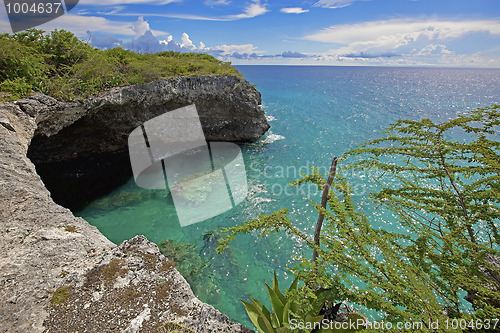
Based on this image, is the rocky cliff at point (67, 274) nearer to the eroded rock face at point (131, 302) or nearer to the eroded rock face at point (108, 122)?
the eroded rock face at point (131, 302)

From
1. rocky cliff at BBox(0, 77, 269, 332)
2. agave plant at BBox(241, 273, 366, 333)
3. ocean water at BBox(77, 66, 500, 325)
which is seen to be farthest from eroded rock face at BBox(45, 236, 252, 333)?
ocean water at BBox(77, 66, 500, 325)

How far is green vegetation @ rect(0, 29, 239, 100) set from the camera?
11258 millimetres

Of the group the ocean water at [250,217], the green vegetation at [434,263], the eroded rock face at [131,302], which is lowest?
the ocean water at [250,217]

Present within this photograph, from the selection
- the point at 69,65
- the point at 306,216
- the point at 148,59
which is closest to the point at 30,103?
the point at 69,65

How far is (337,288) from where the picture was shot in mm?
3812

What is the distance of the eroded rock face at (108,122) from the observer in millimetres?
A: 12934

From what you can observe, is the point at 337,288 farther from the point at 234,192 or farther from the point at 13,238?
the point at 234,192

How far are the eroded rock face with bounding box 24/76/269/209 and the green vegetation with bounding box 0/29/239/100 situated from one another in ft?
2.37

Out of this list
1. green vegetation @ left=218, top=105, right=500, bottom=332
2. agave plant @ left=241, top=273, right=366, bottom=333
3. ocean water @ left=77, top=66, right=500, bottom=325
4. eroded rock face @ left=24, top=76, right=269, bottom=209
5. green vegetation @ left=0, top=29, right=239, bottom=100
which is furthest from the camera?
eroded rock face @ left=24, top=76, right=269, bottom=209

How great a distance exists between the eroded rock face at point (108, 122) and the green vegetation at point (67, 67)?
72 cm

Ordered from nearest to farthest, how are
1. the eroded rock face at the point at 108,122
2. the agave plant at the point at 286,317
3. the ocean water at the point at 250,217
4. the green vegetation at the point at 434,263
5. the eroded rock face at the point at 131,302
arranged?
the green vegetation at the point at 434,263
the agave plant at the point at 286,317
the eroded rock face at the point at 131,302
the ocean water at the point at 250,217
the eroded rock face at the point at 108,122

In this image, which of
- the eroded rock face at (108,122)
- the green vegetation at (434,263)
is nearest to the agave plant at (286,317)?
the green vegetation at (434,263)

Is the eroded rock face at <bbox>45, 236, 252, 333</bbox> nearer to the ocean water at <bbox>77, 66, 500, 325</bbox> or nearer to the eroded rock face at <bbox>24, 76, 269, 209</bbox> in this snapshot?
the ocean water at <bbox>77, 66, 500, 325</bbox>

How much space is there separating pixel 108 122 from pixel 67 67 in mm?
3684
